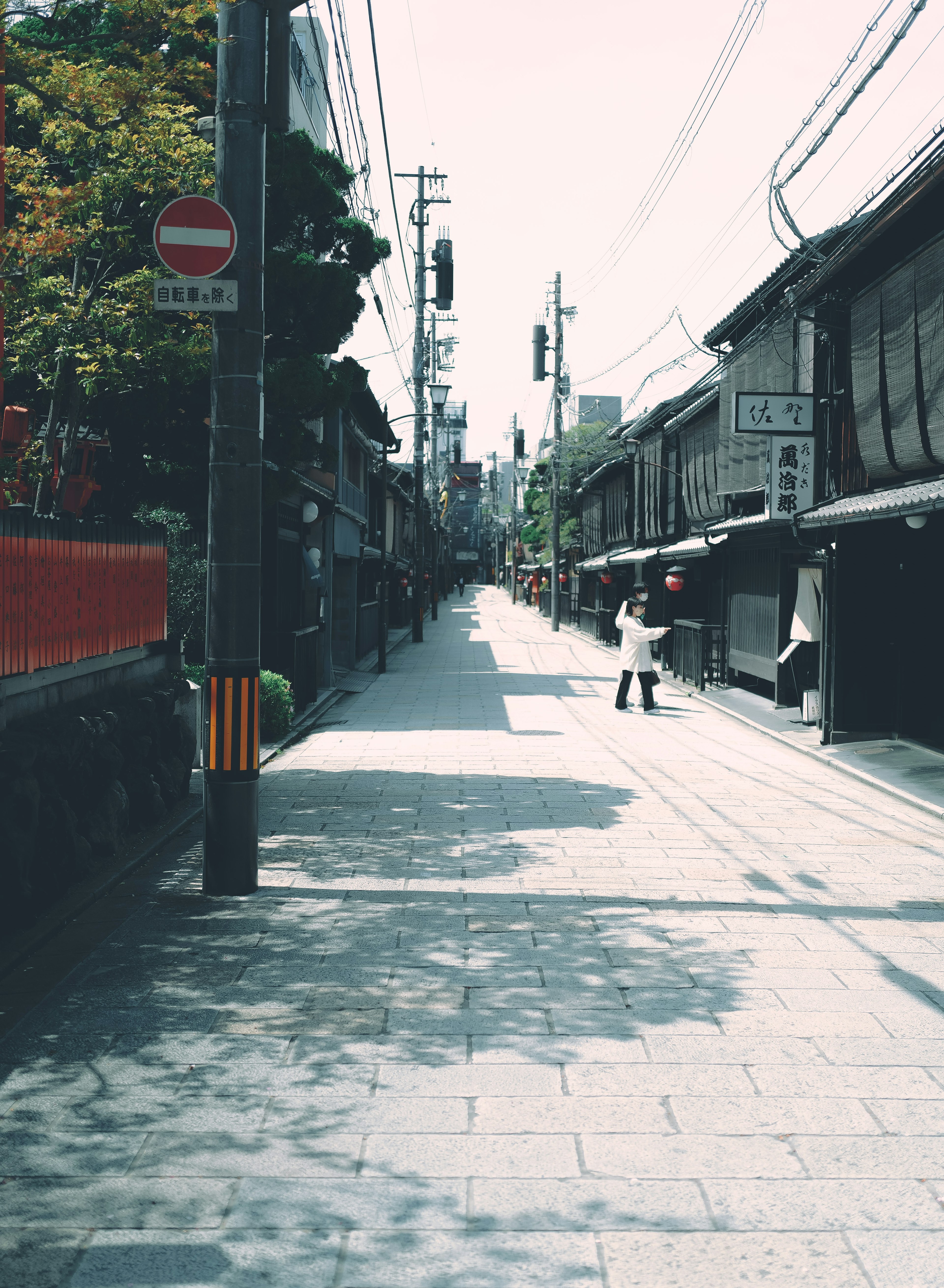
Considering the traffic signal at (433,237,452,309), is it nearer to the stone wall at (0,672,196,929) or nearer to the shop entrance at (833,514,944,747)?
the shop entrance at (833,514,944,747)

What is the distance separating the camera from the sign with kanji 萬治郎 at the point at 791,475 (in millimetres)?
16688

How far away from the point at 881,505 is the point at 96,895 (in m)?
8.82

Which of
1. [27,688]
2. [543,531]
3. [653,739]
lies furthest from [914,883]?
[543,531]

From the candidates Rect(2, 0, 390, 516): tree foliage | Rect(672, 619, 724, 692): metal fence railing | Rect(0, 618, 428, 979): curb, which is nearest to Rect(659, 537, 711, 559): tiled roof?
Rect(672, 619, 724, 692): metal fence railing

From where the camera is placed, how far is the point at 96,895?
7594 millimetres

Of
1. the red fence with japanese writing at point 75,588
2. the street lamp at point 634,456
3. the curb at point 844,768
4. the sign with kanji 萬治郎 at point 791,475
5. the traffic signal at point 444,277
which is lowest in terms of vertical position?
the curb at point 844,768

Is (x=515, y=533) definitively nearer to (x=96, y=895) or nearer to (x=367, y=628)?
(x=367, y=628)

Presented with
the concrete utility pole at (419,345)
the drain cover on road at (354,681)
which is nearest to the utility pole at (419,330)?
the concrete utility pole at (419,345)

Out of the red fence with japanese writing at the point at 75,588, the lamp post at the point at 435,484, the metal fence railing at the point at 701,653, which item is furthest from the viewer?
the lamp post at the point at 435,484

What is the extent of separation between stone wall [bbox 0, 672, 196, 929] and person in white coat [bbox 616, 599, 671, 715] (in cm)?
994

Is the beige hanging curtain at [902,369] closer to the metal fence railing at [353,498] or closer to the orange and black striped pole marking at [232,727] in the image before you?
the orange and black striped pole marking at [232,727]

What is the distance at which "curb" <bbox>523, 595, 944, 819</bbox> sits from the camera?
37.1 feet

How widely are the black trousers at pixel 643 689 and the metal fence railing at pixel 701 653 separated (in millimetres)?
3712

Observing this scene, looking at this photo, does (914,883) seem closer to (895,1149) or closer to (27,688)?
(895,1149)
